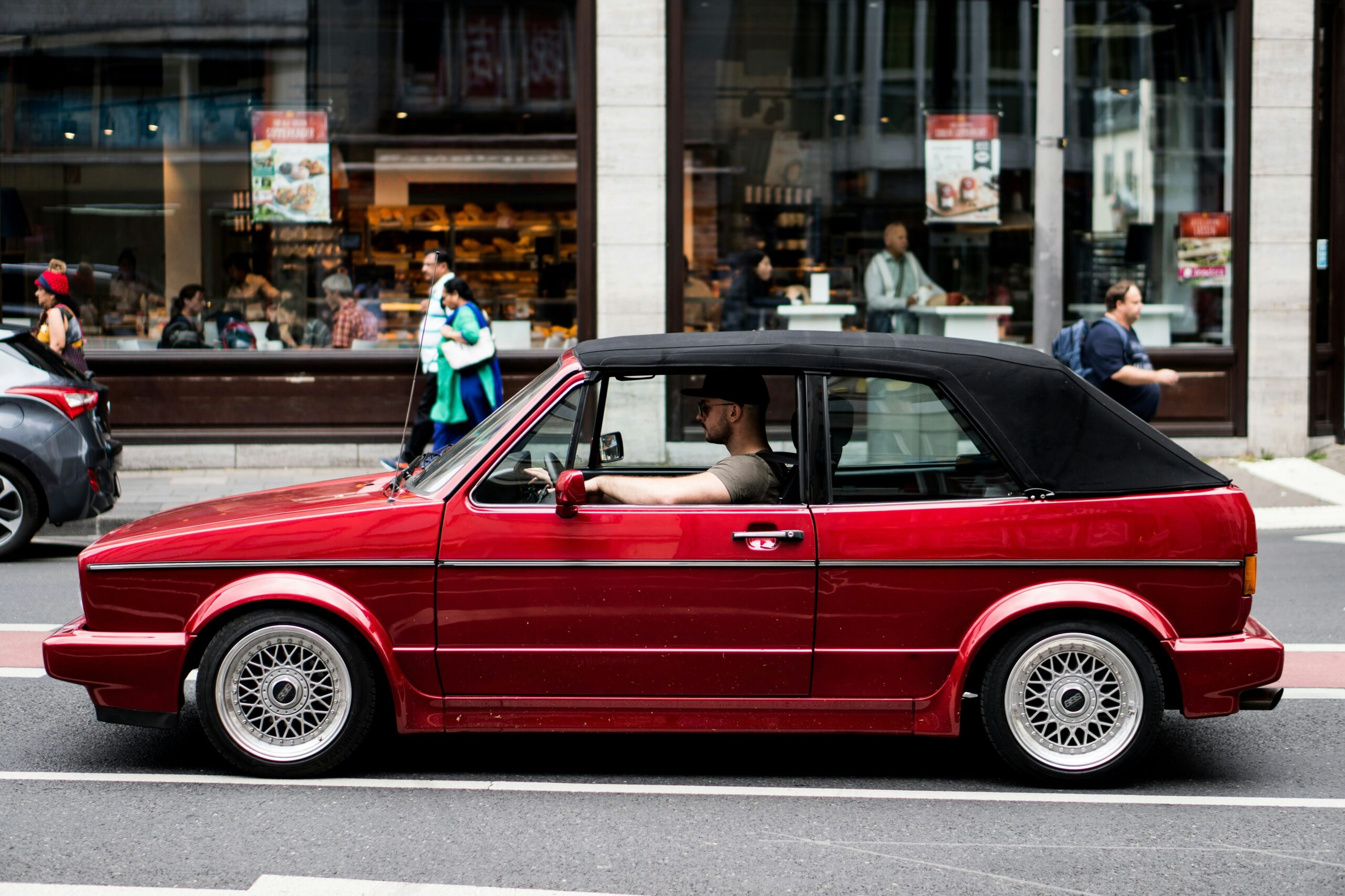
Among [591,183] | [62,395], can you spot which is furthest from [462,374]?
[591,183]

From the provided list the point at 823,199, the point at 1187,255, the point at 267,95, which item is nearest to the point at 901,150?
the point at 823,199

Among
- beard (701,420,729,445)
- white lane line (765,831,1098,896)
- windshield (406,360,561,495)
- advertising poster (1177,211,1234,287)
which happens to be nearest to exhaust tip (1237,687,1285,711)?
white lane line (765,831,1098,896)

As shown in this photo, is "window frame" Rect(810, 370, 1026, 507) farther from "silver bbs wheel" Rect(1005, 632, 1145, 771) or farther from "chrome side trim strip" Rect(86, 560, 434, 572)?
"chrome side trim strip" Rect(86, 560, 434, 572)

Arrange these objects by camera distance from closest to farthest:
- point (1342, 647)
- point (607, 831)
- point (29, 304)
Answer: point (607, 831)
point (1342, 647)
point (29, 304)

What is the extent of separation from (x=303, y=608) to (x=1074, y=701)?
2740 millimetres

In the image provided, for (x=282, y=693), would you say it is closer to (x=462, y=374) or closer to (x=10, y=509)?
(x=10, y=509)

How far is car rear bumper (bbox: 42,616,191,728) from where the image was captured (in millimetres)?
5324

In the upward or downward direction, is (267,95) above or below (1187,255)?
above

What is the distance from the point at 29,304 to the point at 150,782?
10.7m

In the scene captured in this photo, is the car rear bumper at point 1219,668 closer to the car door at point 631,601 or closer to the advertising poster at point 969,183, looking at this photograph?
the car door at point 631,601

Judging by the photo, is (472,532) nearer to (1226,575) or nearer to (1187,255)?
(1226,575)

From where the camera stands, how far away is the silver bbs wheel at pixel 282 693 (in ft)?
17.5

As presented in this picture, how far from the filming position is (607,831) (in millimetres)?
4930

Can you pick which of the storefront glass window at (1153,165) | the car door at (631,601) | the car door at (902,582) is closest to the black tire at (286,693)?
the car door at (631,601)
